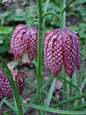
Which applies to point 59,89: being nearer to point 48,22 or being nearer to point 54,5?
point 48,22

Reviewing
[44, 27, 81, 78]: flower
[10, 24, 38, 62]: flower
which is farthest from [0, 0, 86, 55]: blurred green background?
[44, 27, 81, 78]: flower

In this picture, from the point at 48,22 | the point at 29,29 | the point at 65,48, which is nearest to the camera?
the point at 65,48

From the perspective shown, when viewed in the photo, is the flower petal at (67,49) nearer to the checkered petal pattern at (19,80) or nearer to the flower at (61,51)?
the flower at (61,51)

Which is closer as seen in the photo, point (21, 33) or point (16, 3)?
point (21, 33)

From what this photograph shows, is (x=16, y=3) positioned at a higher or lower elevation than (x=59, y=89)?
higher

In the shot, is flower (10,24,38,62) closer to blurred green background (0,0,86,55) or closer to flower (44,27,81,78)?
flower (44,27,81,78)

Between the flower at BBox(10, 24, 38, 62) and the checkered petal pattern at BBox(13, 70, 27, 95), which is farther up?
the flower at BBox(10, 24, 38, 62)

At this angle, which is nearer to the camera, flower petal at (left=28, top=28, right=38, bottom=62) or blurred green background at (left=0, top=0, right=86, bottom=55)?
flower petal at (left=28, top=28, right=38, bottom=62)

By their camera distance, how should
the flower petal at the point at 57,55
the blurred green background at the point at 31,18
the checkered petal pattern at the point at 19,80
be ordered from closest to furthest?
1. the flower petal at the point at 57,55
2. the checkered petal pattern at the point at 19,80
3. the blurred green background at the point at 31,18

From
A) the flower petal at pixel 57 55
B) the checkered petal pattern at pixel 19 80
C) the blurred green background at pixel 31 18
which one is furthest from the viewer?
the blurred green background at pixel 31 18

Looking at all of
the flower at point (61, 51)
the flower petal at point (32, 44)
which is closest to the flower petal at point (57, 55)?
the flower at point (61, 51)

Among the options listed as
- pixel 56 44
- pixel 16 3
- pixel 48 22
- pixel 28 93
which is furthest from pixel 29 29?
pixel 16 3
